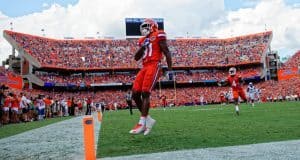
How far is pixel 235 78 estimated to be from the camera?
17.0 metres

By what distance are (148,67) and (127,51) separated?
6002cm

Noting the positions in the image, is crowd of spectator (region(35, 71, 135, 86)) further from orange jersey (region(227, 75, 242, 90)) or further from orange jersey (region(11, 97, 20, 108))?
orange jersey (region(227, 75, 242, 90))

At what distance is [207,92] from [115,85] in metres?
15.9

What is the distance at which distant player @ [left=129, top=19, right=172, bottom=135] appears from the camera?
7.37m

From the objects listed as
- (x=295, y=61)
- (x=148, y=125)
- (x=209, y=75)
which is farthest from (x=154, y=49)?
(x=209, y=75)

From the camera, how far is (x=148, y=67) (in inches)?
295

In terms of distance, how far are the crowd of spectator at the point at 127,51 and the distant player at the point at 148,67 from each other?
54.6 m

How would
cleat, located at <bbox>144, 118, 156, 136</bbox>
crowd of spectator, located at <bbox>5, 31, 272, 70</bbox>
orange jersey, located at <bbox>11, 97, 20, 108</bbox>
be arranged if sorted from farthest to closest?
crowd of spectator, located at <bbox>5, 31, 272, 70</bbox>, orange jersey, located at <bbox>11, 97, 20, 108</bbox>, cleat, located at <bbox>144, 118, 156, 136</bbox>

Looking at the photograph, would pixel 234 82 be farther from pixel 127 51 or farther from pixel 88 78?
pixel 127 51

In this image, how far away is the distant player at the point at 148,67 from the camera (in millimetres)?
7368

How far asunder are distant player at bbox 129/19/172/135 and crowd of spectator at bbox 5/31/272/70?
54640 millimetres

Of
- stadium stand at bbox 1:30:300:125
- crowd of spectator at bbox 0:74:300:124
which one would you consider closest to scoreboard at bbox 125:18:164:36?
stadium stand at bbox 1:30:300:125

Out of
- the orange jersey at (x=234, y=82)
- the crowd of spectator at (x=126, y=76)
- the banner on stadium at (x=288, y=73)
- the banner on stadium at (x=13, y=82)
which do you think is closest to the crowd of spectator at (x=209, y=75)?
the crowd of spectator at (x=126, y=76)

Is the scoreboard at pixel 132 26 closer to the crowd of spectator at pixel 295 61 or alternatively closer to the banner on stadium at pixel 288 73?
the banner on stadium at pixel 288 73
